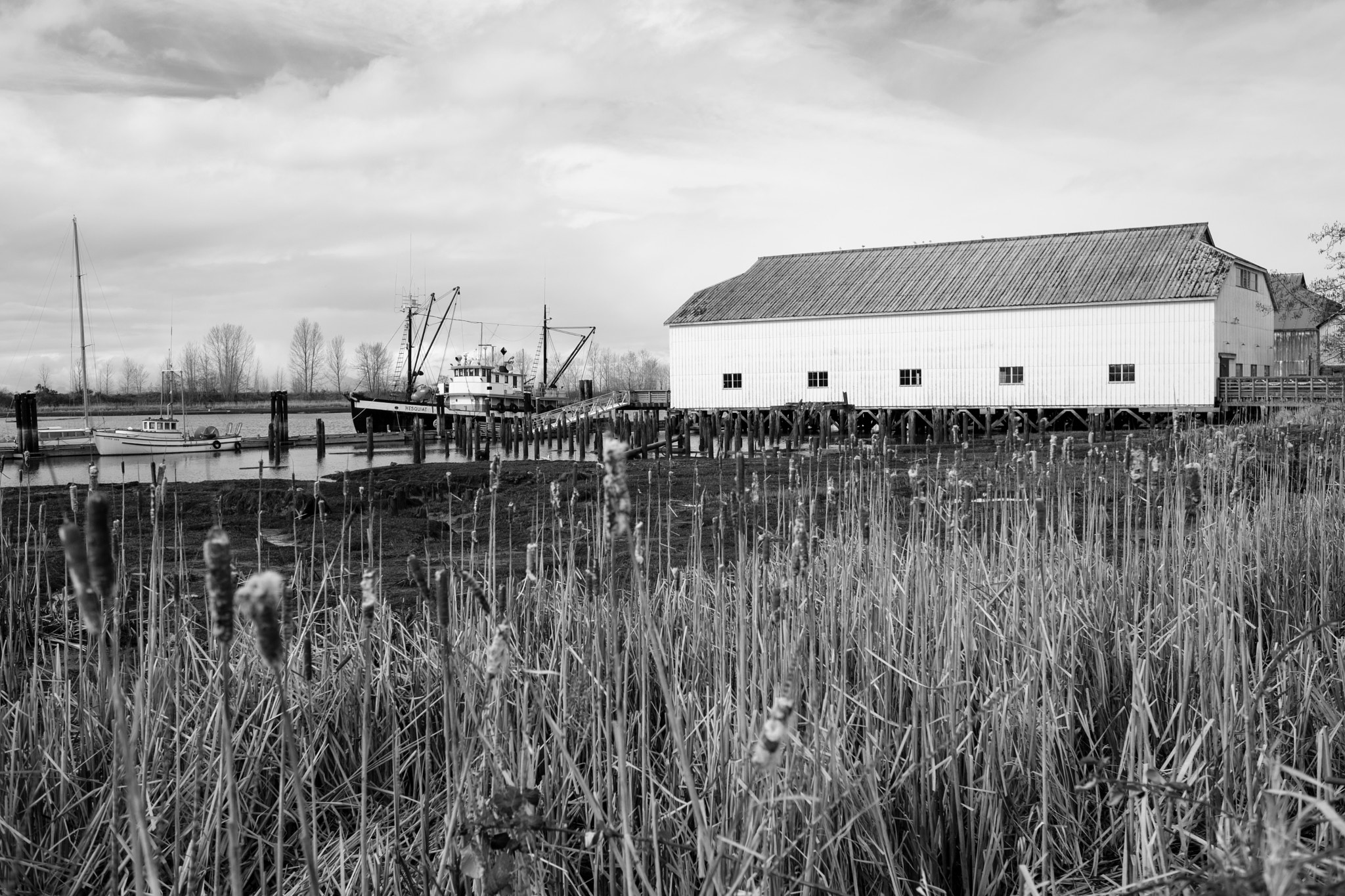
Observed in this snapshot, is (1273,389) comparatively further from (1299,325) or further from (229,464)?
(1299,325)

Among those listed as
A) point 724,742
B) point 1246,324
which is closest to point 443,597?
point 724,742

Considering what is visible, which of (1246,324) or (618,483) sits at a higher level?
(1246,324)

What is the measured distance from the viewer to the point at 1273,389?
3189 centimetres

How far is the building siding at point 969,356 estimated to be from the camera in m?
32.1

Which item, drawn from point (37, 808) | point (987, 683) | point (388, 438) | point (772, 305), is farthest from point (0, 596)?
point (388, 438)

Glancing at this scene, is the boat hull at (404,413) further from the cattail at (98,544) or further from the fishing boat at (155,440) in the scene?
the cattail at (98,544)

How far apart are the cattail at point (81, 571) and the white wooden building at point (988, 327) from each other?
32688mm

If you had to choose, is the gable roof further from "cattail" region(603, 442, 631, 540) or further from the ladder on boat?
"cattail" region(603, 442, 631, 540)

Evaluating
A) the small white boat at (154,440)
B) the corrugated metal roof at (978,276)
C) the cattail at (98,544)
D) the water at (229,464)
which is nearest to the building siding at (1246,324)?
the corrugated metal roof at (978,276)

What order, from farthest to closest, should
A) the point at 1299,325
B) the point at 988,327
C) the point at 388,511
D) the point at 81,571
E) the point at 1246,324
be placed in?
the point at 1299,325 → the point at 1246,324 → the point at 988,327 → the point at 388,511 → the point at 81,571

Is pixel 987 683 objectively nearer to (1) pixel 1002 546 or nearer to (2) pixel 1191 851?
(2) pixel 1191 851

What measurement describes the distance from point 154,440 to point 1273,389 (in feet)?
111

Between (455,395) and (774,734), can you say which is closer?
(774,734)

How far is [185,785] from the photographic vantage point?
2930mm
